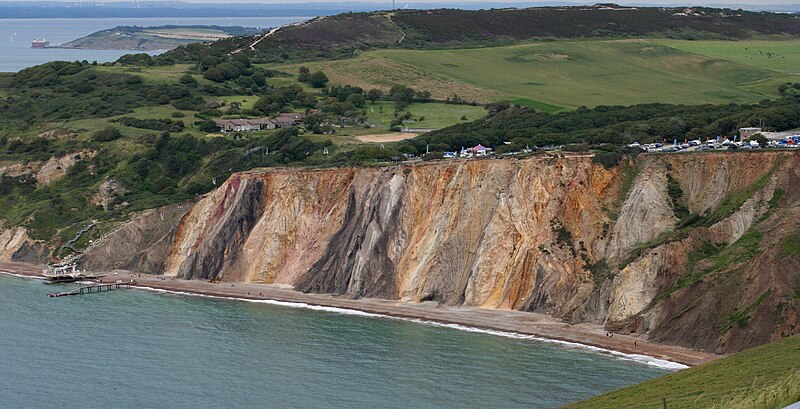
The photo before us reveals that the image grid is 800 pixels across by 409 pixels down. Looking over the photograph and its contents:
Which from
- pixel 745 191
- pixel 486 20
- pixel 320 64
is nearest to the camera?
pixel 745 191

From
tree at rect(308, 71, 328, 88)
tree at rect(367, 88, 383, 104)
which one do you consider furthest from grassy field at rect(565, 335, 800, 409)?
tree at rect(308, 71, 328, 88)

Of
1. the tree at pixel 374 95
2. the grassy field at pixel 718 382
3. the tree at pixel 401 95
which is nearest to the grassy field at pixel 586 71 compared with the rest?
the tree at pixel 401 95

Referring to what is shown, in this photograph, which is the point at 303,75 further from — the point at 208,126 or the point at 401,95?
the point at 208,126

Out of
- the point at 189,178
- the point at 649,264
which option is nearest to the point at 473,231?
the point at 649,264

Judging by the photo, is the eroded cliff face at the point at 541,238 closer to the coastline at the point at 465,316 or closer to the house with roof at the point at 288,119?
the coastline at the point at 465,316

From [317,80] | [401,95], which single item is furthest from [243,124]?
[317,80]

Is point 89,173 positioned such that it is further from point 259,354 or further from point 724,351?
point 724,351

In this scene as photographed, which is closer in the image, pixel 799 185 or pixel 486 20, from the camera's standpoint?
pixel 799 185
